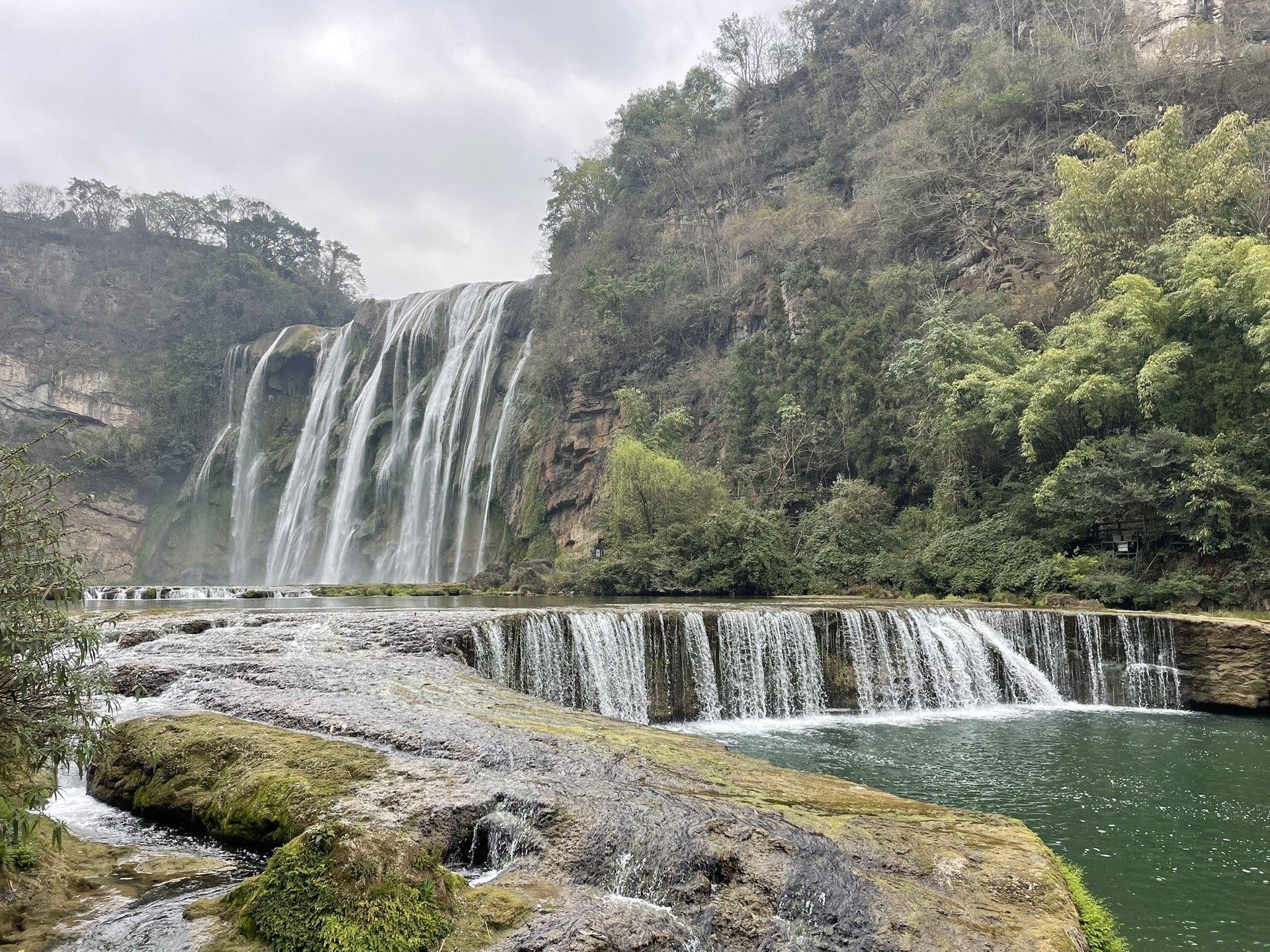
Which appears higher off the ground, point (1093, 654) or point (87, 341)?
point (87, 341)

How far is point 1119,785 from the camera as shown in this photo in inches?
324

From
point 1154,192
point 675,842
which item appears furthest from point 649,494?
point 675,842

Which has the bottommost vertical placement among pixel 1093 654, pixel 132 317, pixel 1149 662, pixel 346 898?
pixel 1149 662

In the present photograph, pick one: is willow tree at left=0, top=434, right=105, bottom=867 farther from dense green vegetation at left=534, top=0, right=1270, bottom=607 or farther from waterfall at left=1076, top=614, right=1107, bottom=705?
dense green vegetation at left=534, top=0, right=1270, bottom=607

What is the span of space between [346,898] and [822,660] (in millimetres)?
10664

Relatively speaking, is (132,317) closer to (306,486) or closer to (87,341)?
(87,341)

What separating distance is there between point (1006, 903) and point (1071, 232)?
68.8 ft

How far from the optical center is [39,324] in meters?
49.2

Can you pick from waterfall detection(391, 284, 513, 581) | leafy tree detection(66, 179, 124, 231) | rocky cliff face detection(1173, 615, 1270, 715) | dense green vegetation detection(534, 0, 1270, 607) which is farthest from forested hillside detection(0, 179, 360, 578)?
rocky cliff face detection(1173, 615, 1270, 715)

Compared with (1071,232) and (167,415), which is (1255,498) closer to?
(1071,232)

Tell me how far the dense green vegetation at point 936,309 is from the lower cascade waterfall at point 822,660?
3265 mm

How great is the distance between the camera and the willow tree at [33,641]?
3.41 meters

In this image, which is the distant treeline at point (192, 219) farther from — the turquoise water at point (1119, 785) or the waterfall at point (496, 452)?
the turquoise water at point (1119, 785)

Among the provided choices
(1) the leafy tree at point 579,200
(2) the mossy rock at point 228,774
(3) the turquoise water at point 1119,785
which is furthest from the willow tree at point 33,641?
(1) the leafy tree at point 579,200
